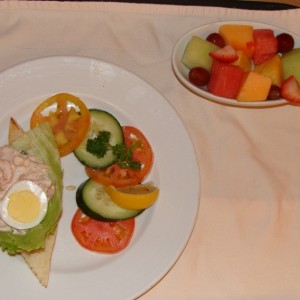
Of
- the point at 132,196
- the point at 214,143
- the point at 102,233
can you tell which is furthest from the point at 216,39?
the point at 102,233

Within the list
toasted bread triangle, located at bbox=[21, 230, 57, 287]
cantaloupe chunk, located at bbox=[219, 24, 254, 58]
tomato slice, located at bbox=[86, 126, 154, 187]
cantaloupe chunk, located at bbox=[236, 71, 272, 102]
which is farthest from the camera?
cantaloupe chunk, located at bbox=[219, 24, 254, 58]

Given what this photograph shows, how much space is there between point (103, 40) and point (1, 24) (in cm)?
38

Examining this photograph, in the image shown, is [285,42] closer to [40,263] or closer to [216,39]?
[216,39]

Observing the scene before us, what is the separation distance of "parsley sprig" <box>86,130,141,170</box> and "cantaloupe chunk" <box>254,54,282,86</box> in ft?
1.84

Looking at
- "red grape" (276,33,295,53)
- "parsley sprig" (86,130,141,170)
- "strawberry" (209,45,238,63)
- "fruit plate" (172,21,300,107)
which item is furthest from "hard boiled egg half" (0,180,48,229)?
"red grape" (276,33,295,53)

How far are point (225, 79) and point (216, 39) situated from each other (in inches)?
6.6

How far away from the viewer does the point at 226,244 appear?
184 cm

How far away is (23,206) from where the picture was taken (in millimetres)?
1703

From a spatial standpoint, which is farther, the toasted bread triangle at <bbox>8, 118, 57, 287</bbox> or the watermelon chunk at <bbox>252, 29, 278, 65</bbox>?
the watermelon chunk at <bbox>252, 29, 278, 65</bbox>

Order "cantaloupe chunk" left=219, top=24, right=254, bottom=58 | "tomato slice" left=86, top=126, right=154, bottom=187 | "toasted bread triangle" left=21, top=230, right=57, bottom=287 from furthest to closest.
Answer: "cantaloupe chunk" left=219, top=24, right=254, bottom=58 → "tomato slice" left=86, top=126, right=154, bottom=187 → "toasted bread triangle" left=21, top=230, right=57, bottom=287

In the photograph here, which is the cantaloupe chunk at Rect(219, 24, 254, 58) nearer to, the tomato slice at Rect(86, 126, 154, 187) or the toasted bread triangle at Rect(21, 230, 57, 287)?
the tomato slice at Rect(86, 126, 154, 187)

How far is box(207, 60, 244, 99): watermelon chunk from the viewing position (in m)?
1.92

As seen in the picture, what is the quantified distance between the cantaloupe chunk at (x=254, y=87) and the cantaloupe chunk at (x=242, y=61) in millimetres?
64

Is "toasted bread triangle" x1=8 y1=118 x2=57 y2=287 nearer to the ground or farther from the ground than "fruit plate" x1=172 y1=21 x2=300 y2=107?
nearer to the ground
